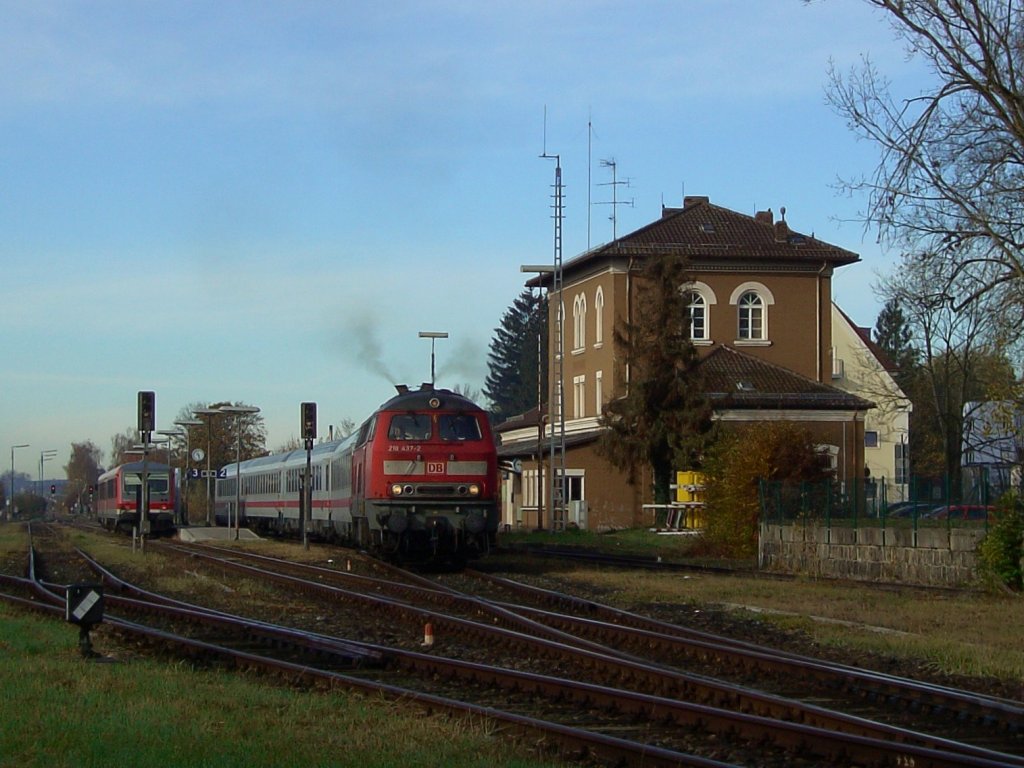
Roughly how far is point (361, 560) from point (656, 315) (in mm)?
25141

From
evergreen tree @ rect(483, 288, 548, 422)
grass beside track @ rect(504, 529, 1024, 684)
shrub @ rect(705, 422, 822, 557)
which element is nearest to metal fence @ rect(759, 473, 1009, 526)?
shrub @ rect(705, 422, 822, 557)

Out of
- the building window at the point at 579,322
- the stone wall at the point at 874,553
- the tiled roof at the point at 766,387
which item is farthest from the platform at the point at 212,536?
the building window at the point at 579,322

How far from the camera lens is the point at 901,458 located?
247 feet

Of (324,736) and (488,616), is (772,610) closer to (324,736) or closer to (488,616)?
(488,616)

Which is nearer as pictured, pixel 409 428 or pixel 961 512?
pixel 961 512

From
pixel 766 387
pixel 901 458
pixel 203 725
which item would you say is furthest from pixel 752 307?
pixel 203 725

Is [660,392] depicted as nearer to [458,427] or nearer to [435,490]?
[458,427]

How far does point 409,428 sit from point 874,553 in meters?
8.77

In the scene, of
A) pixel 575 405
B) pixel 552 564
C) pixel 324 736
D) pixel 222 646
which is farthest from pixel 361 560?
pixel 575 405

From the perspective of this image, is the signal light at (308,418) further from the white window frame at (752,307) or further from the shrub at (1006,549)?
the white window frame at (752,307)

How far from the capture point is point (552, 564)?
94.6 feet

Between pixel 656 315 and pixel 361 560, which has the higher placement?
pixel 656 315

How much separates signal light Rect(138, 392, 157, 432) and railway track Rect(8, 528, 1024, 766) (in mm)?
13517

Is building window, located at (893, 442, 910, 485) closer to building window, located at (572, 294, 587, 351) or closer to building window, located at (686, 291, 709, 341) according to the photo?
building window, located at (686, 291, 709, 341)
